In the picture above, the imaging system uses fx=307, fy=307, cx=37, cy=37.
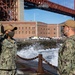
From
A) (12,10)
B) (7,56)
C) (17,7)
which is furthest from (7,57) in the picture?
(12,10)

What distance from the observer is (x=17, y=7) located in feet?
237

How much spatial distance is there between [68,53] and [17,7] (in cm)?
6972

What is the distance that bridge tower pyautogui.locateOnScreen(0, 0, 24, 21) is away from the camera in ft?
236

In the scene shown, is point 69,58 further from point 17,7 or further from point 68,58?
point 17,7

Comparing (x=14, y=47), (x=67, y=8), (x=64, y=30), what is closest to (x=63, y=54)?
(x=64, y=30)

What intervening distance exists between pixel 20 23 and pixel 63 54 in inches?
2688

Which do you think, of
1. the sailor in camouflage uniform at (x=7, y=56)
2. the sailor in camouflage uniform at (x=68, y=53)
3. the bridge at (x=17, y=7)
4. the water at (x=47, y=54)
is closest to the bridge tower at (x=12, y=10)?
the bridge at (x=17, y=7)

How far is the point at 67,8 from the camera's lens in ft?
307

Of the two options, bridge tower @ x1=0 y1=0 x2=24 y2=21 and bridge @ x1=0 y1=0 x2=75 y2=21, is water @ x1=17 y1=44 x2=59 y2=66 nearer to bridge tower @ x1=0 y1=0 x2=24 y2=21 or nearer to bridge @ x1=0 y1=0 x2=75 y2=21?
bridge tower @ x1=0 y1=0 x2=24 y2=21

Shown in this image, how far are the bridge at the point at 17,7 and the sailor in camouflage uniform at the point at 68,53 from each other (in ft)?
224

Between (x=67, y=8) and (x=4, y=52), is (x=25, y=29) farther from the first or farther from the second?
(x=4, y=52)

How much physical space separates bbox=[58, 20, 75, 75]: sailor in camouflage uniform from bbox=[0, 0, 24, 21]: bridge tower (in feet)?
223

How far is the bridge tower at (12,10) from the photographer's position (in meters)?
71.8

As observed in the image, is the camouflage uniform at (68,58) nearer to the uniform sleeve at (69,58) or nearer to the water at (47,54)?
the uniform sleeve at (69,58)
